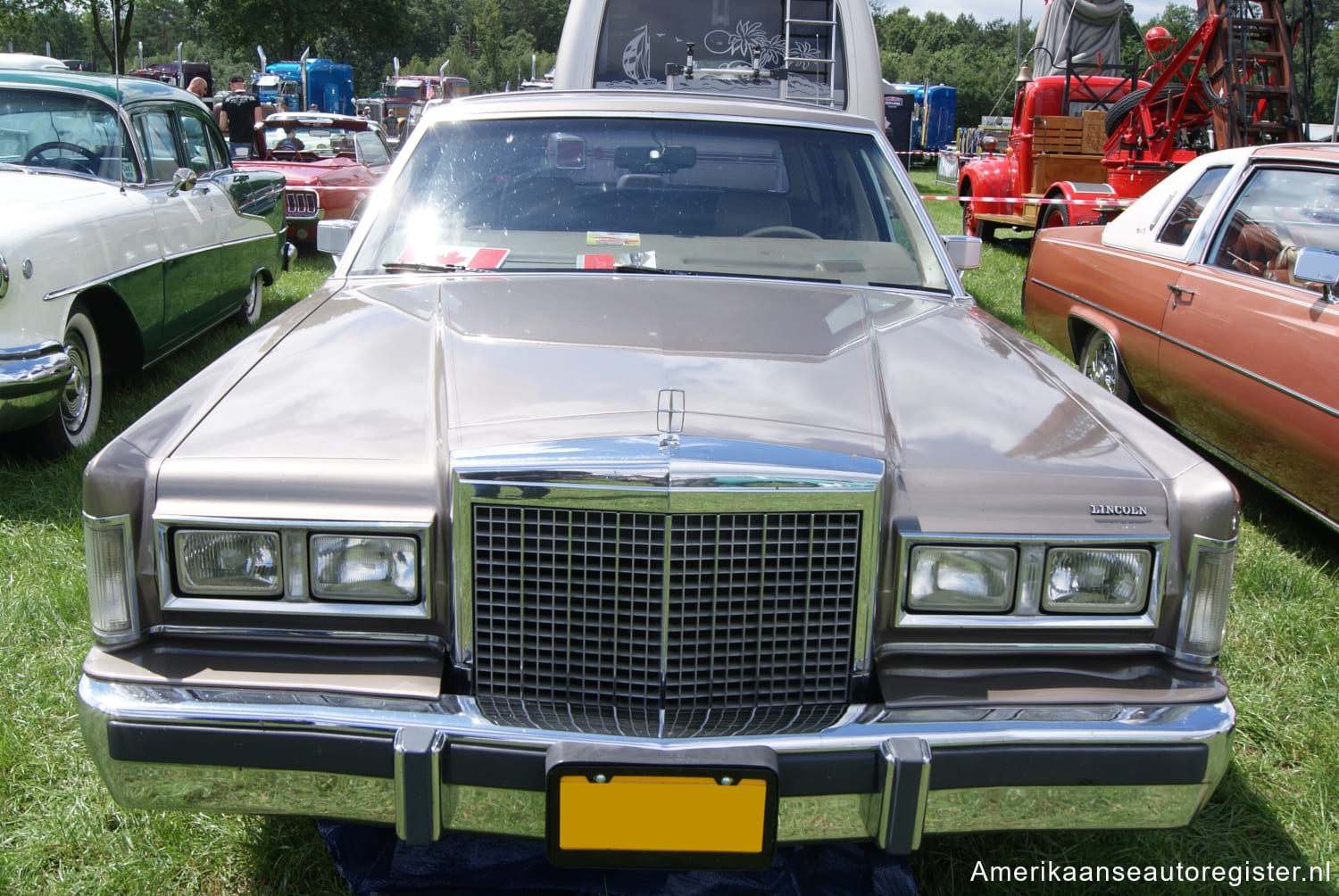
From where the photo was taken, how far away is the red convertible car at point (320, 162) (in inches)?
397

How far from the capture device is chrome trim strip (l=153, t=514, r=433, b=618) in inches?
71.4

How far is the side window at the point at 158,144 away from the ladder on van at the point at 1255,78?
8682mm

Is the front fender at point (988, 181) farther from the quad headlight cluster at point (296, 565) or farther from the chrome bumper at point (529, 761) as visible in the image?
the quad headlight cluster at point (296, 565)

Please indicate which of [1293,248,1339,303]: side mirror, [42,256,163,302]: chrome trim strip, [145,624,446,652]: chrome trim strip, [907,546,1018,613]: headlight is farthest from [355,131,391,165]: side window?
[907,546,1018,613]: headlight

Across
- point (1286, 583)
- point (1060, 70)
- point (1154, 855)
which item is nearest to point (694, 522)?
point (1154, 855)

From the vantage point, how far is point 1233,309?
421 cm

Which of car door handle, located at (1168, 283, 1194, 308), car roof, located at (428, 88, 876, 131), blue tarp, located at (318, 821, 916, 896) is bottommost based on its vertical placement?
blue tarp, located at (318, 821, 916, 896)

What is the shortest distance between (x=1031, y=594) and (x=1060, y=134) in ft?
35.2

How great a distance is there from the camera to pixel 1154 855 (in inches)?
93.7

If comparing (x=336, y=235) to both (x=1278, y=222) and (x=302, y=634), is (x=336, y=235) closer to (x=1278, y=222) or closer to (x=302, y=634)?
(x=302, y=634)

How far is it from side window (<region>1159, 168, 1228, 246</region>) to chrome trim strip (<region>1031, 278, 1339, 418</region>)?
0.40 metres

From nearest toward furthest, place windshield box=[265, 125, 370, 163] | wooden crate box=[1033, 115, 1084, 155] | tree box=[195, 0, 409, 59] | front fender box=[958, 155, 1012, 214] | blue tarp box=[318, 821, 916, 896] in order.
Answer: blue tarp box=[318, 821, 916, 896] < wooden crate box=[1033, 115, 1084, 155] < windshield box=[265, 125, 370, 163] < front fender box=[958, 155, 1012, 214] < tree box=[195, 0, 409, 59]

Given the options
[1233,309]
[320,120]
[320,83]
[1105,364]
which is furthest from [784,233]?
[320,83]

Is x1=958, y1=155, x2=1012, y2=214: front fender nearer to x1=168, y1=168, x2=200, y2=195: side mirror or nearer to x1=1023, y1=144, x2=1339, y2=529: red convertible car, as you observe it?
x1=1023, y1=144, x2=1339, y2=529: red convertible car
